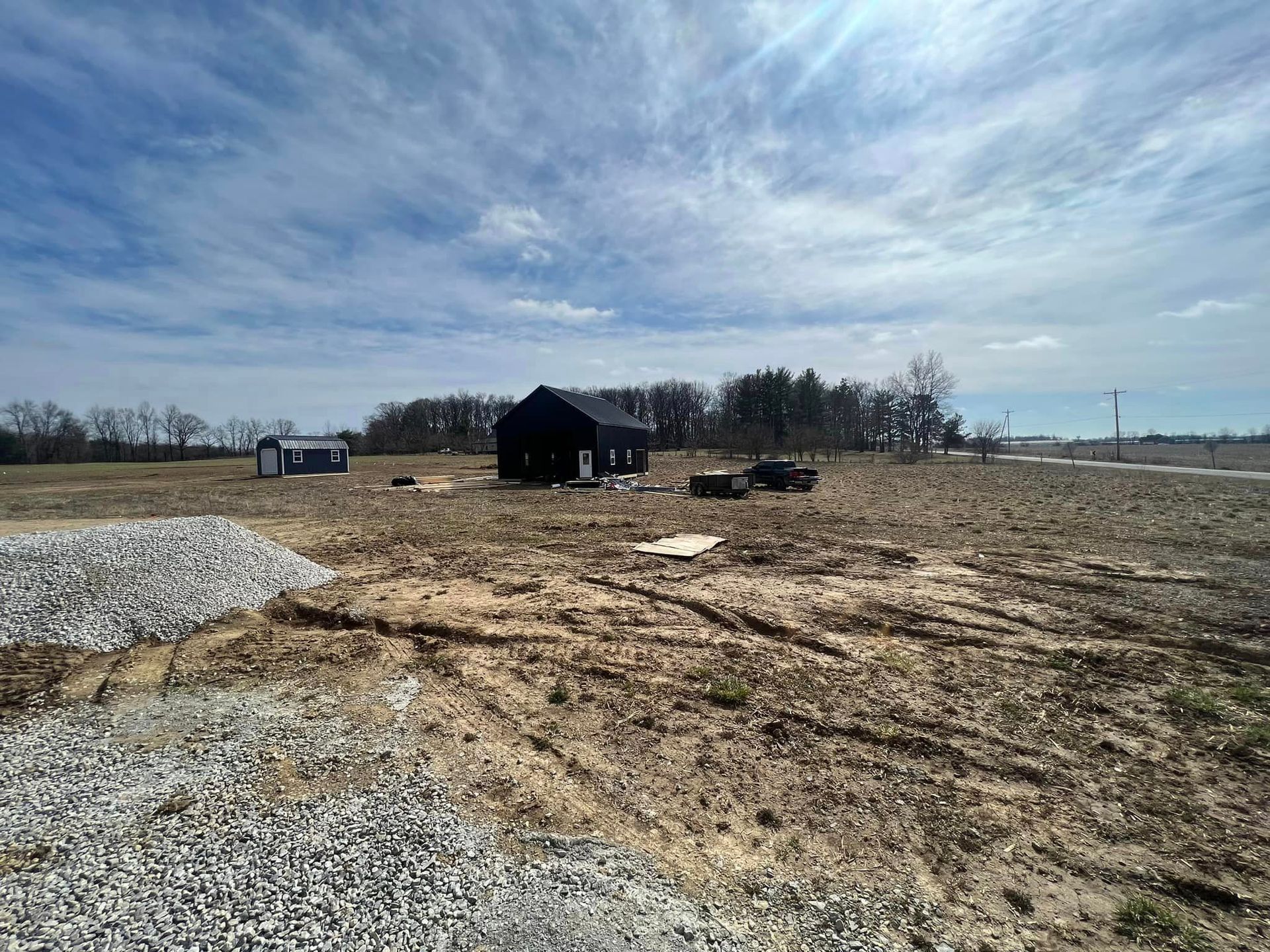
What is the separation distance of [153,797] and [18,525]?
2045cm

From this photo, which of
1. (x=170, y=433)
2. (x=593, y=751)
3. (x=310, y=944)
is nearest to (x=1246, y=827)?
(x=593, y=751)

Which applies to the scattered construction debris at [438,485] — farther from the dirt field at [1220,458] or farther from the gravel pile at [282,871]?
the dirt field at [1220,458]

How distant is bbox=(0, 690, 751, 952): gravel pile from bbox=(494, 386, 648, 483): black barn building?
24.6 m

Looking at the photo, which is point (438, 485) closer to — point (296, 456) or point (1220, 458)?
point (296, 456)

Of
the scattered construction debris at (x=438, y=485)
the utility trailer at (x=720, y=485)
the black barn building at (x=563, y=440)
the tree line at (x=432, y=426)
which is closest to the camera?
the utility trailer at (x=720, y=485)

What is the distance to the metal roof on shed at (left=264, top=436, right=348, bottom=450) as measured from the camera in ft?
124

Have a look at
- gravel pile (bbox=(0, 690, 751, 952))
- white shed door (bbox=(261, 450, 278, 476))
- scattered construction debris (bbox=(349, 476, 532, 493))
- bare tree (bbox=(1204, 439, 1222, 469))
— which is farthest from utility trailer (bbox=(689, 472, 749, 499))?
bare tree (bbox=(1204, 439, 1222, 469))

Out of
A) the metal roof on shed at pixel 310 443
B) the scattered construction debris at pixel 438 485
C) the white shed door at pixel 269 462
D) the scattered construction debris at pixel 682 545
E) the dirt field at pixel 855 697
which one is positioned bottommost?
the dirt field at pixel 855 697

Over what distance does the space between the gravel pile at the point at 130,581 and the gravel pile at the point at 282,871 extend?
3.08 metres

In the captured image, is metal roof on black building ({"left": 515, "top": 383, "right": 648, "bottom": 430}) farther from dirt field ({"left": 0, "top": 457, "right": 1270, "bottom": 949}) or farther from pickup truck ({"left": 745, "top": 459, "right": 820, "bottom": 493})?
dirt field ({"left": 0, "top": 457, "right": 1270, "bottom": 949})

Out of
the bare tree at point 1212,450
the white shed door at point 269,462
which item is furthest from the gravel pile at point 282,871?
the bare tree at point 1212,450

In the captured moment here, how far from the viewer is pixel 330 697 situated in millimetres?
5262

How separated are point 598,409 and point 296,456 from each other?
24.1m

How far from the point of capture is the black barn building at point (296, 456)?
124 ft
